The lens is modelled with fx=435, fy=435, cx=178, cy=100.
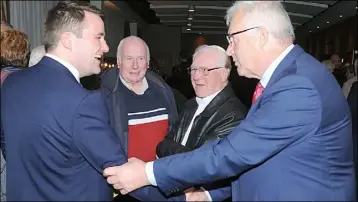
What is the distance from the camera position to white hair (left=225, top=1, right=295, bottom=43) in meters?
1.64

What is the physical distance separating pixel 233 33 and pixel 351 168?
697 mm

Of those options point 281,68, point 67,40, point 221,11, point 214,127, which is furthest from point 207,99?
point 221,11

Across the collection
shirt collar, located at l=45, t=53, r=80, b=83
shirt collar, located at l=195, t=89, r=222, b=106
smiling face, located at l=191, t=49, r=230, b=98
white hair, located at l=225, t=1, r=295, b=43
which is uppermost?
white hair, located at l=225, t=1, r=295, b=43

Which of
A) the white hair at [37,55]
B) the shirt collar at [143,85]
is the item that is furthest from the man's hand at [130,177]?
the white hair at [37,55]

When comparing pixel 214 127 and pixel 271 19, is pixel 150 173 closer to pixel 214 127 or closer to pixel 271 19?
pixel 214 127

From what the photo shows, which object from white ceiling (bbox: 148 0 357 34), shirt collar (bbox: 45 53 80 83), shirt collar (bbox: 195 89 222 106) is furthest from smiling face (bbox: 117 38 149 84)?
white ceiling (bbox: 148 0 357 34)

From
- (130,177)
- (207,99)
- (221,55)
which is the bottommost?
(130,177)

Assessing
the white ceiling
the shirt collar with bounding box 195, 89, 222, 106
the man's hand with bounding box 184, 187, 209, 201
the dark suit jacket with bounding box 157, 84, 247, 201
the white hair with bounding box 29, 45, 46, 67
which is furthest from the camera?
the white ceiling

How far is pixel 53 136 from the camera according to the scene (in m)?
1.55

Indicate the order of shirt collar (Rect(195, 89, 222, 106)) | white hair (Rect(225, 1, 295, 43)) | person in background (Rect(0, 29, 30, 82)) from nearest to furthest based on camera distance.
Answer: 1. white hair (Rect(225, 1, 295, 43))
2. shirt collar (Rect(195, 89, 222, 106))
3. person in background (Rect(0, 29, 30, 82))

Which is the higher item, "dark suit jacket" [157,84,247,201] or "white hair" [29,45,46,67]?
"white hair" [29,45,46,67]

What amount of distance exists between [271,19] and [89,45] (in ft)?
2.35

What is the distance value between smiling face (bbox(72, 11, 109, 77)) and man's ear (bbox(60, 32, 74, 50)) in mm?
15

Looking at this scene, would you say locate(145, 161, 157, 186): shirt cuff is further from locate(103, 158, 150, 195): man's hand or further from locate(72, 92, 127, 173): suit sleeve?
locate(72, 92, 127, 173): suit sleeve
